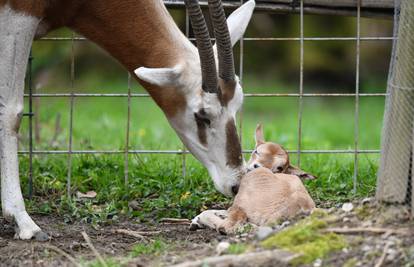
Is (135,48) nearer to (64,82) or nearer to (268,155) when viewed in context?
(268,155)

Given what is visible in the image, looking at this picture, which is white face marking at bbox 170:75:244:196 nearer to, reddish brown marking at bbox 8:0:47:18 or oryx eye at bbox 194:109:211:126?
oryx eye at bbox 194:109:211:126

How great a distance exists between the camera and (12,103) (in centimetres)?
632

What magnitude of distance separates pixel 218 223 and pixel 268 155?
24.7 inches

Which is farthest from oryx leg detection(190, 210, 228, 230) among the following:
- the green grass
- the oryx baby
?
the green grass

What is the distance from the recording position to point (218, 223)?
20.4ft

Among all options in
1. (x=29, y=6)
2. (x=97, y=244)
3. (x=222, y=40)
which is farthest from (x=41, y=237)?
(x=222, y=40)

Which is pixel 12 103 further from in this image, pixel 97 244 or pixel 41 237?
pixel 97 244

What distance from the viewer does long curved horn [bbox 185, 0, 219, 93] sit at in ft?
19.7

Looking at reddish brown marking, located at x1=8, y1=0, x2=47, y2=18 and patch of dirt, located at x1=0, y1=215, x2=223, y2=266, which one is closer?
patch of dirt, located at x1=0, y1=215, x2=223, y2=266

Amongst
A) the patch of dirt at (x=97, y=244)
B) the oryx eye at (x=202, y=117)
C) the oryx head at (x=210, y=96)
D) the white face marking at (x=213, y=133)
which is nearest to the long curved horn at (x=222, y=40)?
the oryx head at (x=210, y=96)

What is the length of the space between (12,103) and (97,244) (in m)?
1.08

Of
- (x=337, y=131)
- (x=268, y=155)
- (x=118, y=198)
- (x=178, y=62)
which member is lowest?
(x=337, y=131)

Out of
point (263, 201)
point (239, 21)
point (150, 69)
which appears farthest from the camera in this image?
point (239, 21)

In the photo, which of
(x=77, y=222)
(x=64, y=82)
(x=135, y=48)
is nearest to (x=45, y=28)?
(x=135, y=48)
